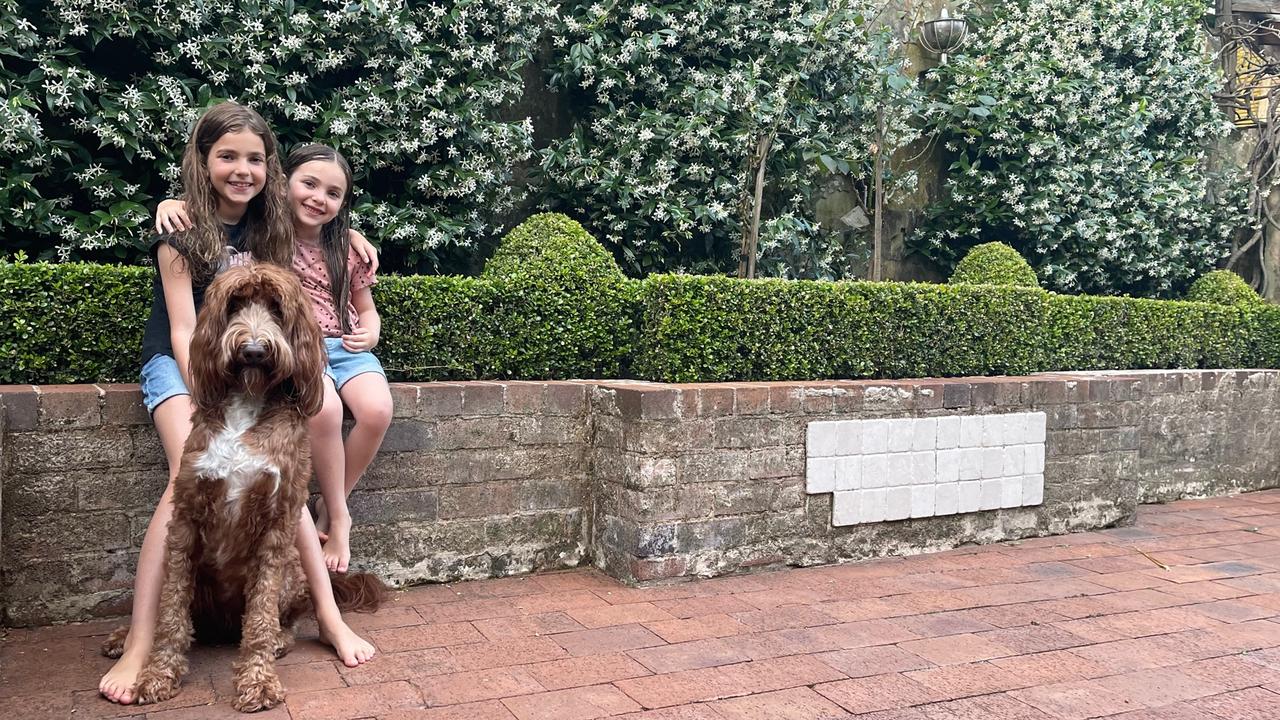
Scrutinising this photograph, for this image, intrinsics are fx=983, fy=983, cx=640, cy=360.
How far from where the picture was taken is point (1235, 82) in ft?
31.8

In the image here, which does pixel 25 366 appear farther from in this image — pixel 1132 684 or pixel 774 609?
pixel 1132 684

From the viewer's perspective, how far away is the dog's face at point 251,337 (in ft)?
9.11

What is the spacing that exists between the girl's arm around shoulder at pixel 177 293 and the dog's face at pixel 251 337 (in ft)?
1.43

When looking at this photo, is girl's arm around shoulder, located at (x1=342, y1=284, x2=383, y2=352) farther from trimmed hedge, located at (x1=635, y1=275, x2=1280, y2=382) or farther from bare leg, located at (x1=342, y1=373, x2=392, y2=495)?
trimmed hedge, located at (x1=635, y1=275, x2=1280, y2=382)

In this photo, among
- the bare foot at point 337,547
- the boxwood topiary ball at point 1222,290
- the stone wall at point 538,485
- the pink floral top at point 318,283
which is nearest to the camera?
the stone wall at point 538,485

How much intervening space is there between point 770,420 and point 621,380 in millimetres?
748

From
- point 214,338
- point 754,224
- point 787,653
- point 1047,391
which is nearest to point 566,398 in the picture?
point 787,653

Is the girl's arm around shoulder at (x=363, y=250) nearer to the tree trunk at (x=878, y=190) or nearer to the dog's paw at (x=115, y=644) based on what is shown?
the dog's paw at (x=115, y=644)

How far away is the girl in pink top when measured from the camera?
12.2ft

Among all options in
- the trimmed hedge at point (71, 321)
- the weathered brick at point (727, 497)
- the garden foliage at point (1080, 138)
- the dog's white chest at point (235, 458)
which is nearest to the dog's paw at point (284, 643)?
the dog's white chest at point (235, 458)

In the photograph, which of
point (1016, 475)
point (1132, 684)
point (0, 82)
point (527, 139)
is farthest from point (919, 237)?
point (0, 82)

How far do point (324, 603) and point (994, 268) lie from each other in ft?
17.6

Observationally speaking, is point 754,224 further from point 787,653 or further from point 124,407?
point 124,407

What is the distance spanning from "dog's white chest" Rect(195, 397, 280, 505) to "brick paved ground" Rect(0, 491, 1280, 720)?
64 cm
